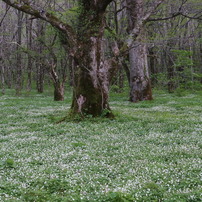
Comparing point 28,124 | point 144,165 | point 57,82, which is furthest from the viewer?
point 57,82

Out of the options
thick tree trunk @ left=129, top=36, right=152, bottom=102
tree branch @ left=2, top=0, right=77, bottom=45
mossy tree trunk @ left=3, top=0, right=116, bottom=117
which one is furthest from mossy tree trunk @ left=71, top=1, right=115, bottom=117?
thick tree trunk @ left=129, top=36, right=152, bottom=102

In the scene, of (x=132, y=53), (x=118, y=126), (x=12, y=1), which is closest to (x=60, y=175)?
(x=118, y=126)

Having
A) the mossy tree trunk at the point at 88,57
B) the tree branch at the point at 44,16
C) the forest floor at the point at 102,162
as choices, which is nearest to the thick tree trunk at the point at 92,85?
the mossy tree trunk at the point at 88,57

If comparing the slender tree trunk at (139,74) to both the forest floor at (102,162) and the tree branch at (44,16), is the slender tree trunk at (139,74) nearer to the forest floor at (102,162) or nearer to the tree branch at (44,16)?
the tree branch at (44,16)

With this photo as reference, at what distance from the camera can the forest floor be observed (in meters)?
5.44

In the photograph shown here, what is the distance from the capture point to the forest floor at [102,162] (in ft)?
17.8

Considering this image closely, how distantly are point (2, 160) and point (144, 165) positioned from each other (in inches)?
159

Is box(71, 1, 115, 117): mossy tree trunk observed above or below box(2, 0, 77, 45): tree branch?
below

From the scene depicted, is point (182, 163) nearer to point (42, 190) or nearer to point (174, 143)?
point (174, 143)

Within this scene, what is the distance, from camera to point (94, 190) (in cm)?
566

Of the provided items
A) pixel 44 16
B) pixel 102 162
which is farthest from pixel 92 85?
pixel 102 162

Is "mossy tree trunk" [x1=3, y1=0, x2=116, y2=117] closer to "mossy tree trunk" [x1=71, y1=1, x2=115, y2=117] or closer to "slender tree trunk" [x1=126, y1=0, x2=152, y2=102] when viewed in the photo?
"mossy tree trunk" [x1=71, y1=1, x2=115, y2=117]

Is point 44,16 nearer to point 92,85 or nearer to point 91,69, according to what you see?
point 91,69

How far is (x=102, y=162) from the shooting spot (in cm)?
759
